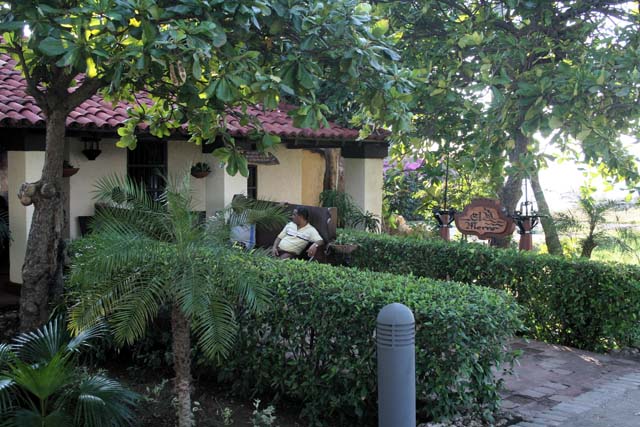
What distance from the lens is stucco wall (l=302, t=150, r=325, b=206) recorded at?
55.3ft

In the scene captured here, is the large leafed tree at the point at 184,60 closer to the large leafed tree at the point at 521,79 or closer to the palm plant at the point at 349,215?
the large leafed tree at the point at 521,79

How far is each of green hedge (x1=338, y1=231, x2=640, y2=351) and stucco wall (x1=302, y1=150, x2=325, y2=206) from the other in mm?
8106

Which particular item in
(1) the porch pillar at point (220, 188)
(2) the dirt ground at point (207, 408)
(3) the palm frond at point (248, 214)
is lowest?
(2) the dirt ground at point (207, 408)

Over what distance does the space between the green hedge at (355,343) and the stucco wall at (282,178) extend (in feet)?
26.1

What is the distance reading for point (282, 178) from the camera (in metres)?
14.2

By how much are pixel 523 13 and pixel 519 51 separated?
0.90 meters

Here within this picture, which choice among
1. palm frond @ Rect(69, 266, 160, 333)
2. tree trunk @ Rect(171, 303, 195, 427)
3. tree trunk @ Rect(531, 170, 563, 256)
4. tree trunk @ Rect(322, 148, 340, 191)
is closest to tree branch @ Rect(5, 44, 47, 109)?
palm frond @ Rect(69, 266, 160, 333)

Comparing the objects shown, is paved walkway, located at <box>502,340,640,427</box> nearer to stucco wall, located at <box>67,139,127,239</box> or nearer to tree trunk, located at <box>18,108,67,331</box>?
tree trunk, located at <box>18,108,67,331</box>

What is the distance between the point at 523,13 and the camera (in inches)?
369

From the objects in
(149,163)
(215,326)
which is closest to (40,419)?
(215,326)

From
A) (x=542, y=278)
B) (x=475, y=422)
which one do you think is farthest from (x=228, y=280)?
(x=542, y=278)

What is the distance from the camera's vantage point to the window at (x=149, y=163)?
38.6 ft

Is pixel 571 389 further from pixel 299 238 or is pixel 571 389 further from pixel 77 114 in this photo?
pixel 77 114

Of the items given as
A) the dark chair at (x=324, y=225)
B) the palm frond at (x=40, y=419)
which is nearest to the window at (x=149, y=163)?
the dark chair at (x=324, y=225)
